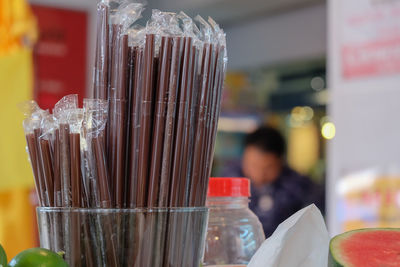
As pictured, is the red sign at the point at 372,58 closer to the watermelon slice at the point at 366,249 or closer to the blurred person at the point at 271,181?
the blurred person at the point at 271,181

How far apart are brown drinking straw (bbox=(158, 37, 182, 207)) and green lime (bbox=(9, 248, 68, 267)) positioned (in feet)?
0.33

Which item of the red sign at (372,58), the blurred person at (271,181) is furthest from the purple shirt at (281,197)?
the red sign at (372,58)

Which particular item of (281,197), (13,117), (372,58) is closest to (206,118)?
(13,117)

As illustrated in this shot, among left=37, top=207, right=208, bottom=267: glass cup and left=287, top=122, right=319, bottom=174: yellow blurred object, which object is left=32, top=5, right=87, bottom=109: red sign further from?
left=37, top=207, right=208, bottom=267: glass cup

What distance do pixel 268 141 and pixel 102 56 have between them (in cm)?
310

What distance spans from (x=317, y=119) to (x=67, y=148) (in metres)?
5.65

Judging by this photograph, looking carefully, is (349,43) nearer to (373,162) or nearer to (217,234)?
(373,162)

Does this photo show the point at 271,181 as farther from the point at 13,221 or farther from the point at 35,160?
the point at 35,160

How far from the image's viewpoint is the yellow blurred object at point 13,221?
2.08 meters

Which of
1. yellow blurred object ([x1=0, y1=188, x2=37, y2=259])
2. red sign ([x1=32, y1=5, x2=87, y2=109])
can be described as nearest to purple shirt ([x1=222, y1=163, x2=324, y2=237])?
red sign ([x1=32, y1=5, x2=87, y2=109])

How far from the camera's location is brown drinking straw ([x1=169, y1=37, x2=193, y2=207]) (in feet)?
1.77

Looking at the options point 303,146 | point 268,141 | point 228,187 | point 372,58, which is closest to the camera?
point 228,187

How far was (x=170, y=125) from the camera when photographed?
544mm

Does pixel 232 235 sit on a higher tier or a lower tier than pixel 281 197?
higher
